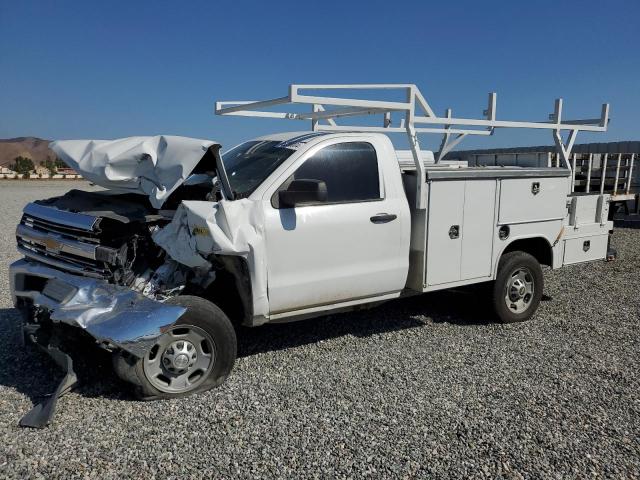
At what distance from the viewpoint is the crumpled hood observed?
4.01 metres

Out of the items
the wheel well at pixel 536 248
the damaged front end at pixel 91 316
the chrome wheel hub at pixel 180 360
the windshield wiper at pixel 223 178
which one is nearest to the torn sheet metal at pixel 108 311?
the damaged front end at pixel 91 316

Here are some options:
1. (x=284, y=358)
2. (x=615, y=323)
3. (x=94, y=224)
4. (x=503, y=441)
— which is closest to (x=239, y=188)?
(x=94, y=224)

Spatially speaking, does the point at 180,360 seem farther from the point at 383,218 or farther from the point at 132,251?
the point at 383,218

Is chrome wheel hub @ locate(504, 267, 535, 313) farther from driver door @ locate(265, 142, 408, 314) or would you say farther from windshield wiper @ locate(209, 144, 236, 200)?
windshield wiper @ locate(209, 144, 236, 200)

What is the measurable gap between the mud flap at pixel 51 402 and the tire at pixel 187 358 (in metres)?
0.35

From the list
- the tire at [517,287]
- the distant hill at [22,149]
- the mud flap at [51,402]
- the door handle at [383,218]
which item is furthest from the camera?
the distant hill at [22,149]

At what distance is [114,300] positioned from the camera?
3816 millimetres

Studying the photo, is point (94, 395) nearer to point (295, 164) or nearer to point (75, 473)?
point (75, 473)

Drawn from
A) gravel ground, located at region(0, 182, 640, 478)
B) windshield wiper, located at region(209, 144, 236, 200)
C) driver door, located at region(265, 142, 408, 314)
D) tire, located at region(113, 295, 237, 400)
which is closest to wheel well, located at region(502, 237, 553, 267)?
gravel ground, located at region(0, 182, 640, 478)

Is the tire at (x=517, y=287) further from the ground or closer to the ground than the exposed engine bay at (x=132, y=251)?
closer to the ground

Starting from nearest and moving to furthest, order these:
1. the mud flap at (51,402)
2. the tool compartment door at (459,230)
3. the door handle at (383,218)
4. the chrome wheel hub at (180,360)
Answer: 1. the mud flap at (51,402)
2. the chrome wheel hub at (180,360)
3. the door handle at (383,218)
4. the tool compartment door at (459,230)

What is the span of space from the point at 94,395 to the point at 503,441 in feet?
9.66

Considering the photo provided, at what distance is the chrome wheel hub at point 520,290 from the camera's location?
5.88m

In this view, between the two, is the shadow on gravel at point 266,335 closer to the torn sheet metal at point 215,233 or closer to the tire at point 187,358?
the tire at point 187,358
